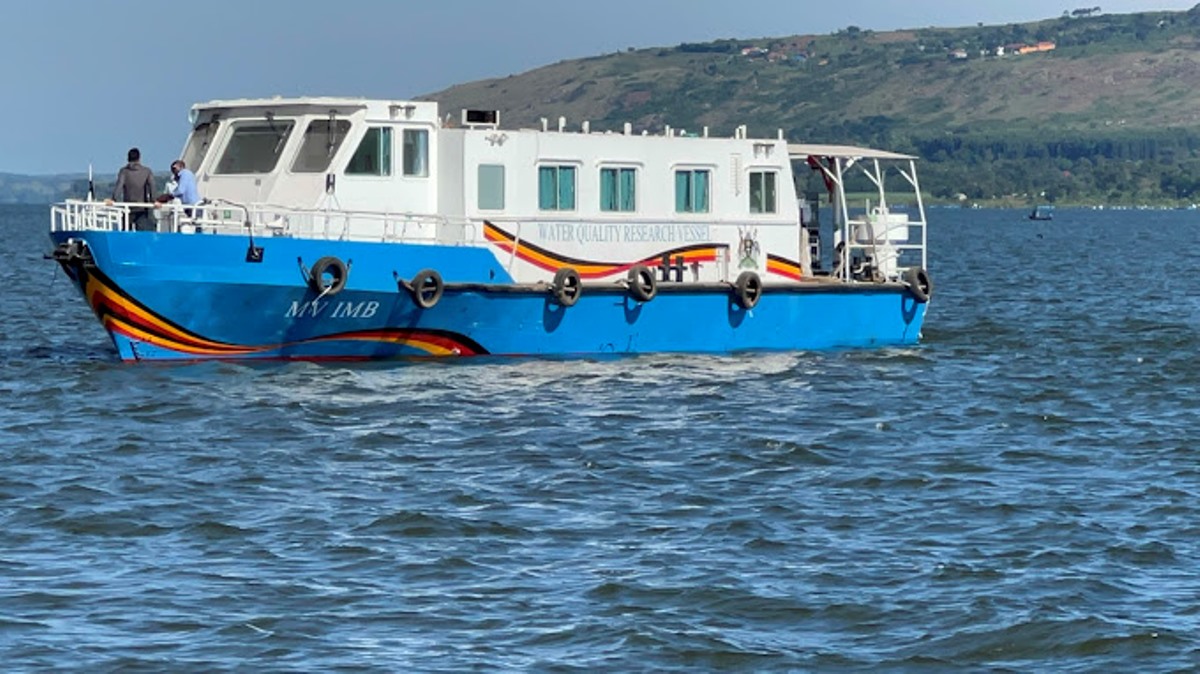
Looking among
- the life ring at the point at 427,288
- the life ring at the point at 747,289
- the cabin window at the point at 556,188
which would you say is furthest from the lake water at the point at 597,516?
the cabin window at the point at 556,188

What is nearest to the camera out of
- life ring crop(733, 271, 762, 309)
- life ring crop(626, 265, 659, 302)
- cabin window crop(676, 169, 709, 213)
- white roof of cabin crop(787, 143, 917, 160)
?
life ring crop(626, 265, 659, 302)

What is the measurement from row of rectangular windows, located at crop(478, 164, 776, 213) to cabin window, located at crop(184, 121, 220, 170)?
11.1 ft

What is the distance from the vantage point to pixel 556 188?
27203mm

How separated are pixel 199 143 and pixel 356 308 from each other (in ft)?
11.6

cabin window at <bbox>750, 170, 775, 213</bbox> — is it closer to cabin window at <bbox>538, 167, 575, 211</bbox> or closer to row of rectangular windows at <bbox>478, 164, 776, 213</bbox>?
row of rectangular windows at <bbox>478, 164, 776, 213</bbox>

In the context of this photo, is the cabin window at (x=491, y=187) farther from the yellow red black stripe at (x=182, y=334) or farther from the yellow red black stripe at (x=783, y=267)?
the yellow red black stripe at (x=783, y=267)

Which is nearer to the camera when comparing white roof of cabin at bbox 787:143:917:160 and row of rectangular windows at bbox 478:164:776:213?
row of rectangular windows at bbox 478:164:776:213

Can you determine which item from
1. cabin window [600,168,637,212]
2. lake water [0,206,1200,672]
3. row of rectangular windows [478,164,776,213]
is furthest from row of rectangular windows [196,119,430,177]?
cabin window [600,168,637,212]

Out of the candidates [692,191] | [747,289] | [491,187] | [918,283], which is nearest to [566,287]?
[491,187]

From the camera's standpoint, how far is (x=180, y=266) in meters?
24.0

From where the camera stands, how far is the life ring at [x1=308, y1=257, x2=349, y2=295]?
24391mm

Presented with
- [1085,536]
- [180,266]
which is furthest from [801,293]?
[1085,536]

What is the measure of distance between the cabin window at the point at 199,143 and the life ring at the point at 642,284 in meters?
5.42

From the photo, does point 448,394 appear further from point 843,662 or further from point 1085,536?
point 843,662
